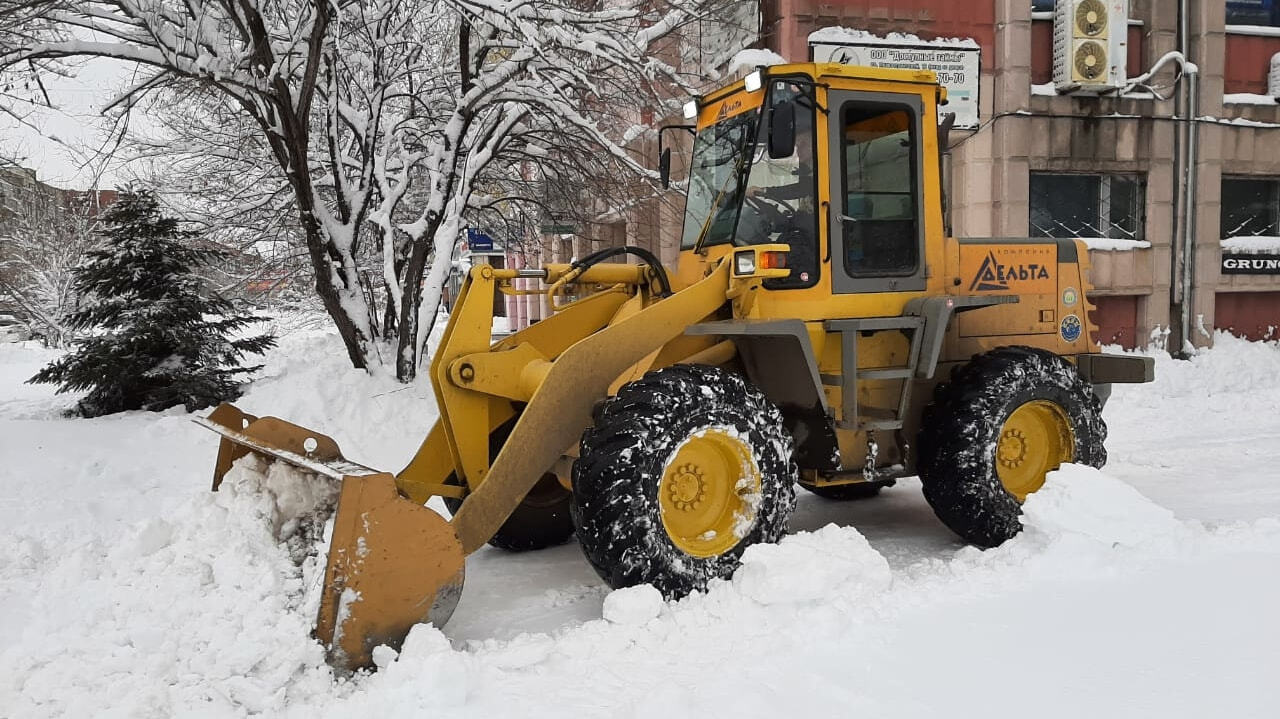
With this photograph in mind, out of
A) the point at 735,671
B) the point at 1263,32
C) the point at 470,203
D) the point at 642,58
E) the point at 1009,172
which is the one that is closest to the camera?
the point at 735,671

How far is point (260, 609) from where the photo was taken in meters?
3.59

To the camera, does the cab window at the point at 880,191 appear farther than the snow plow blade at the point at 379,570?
Yes

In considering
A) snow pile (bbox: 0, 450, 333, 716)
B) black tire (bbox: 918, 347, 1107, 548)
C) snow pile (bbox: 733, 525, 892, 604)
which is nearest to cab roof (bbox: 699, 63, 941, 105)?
black tire (bbox: 918, 347, 1107, 548)

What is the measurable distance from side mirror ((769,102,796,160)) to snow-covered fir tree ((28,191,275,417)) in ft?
26.8

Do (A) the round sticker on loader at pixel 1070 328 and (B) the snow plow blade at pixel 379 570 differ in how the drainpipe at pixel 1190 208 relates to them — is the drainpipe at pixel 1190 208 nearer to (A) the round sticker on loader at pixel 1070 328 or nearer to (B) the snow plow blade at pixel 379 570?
(A) the round sticker on loader at pixel 1070 328

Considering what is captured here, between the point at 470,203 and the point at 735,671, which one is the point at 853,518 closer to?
the point at 735,671

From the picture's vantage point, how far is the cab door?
16.5 ft

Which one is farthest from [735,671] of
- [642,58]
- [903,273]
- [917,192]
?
[642,58]

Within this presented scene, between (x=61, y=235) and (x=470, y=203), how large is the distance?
50.5 ft

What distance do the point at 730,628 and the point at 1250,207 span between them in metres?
13.9

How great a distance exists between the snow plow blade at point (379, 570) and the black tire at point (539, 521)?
159 centimetres

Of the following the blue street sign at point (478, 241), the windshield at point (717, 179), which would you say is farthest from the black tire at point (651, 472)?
the blue street sign at point (478, 241)

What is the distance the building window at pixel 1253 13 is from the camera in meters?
13.7

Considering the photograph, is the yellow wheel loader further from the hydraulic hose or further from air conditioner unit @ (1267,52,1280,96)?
air conditioner unit @ (1267,52,1280,96)
